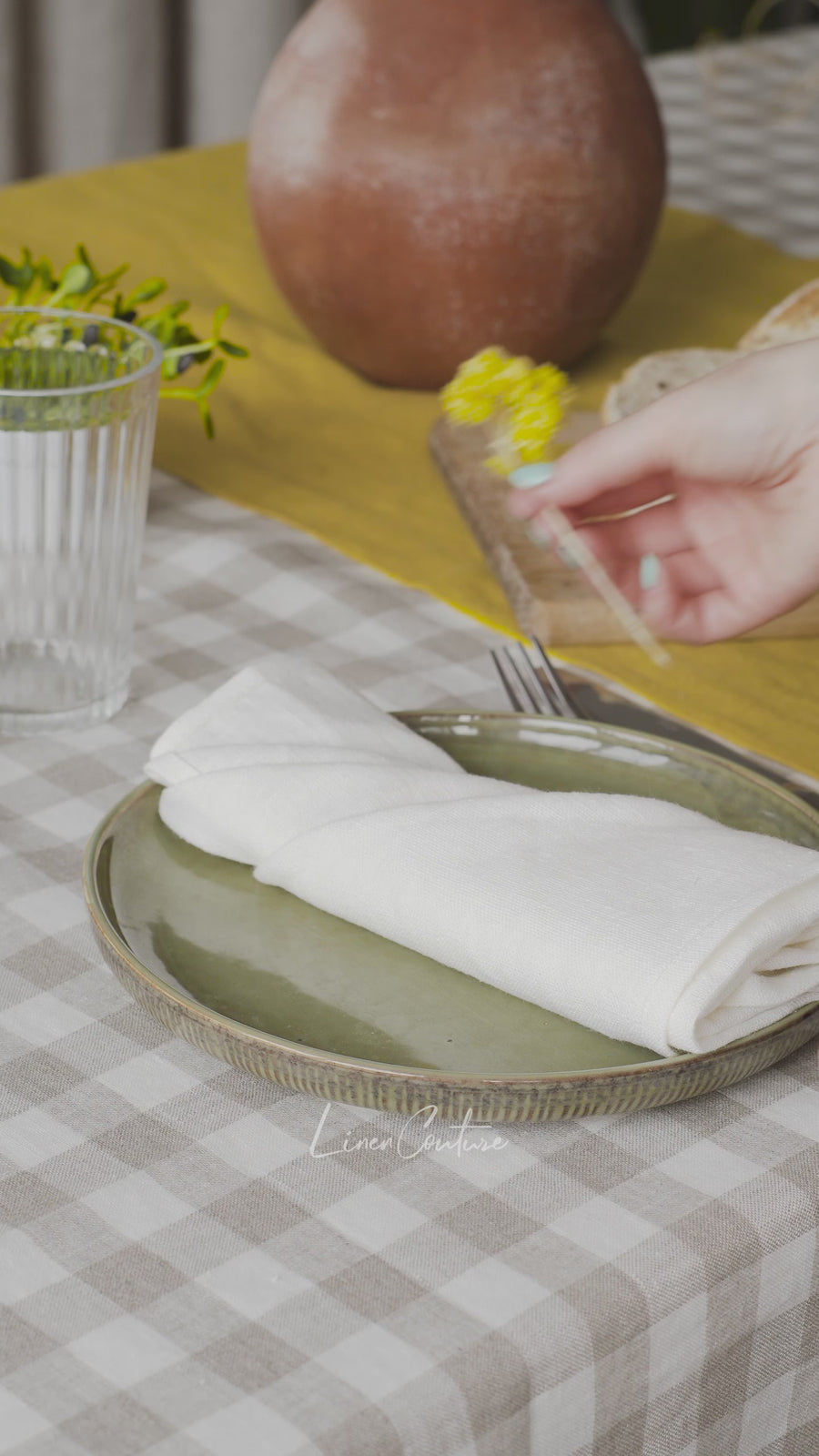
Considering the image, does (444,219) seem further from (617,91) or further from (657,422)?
(657,422)

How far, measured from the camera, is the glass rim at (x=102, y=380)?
2.29 feet

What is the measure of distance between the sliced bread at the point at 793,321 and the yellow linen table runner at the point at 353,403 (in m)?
0.15

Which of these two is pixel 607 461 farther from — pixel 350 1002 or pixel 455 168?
pixel 455 168

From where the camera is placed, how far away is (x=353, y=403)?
4.13ft

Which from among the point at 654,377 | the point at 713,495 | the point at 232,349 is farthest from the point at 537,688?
the point at 654,377

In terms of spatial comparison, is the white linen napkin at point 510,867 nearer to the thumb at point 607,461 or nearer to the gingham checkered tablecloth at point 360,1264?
the gingham checkered tablecloth at point 360,1264

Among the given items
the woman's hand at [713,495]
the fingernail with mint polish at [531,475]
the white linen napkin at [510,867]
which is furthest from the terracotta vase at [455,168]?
the white linen napkin at [510,867]

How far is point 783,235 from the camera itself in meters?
1.63

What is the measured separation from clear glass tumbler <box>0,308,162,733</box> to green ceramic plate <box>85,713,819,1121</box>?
0.55ft

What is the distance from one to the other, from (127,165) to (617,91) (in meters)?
0.76

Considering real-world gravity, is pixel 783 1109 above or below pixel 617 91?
below

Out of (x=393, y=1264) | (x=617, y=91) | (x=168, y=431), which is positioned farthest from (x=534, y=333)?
(x=393, y=1264)

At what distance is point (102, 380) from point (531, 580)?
285 millimetres

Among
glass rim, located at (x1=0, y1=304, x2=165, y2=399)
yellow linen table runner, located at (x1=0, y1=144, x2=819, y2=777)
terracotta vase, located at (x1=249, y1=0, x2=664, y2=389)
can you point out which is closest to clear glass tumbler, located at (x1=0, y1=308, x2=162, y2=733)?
glass rim, located at (x1=0, y1=304, x2=165, y2=399)
